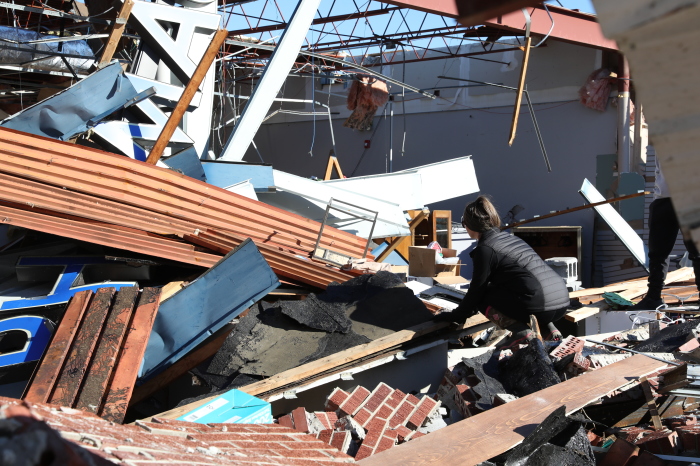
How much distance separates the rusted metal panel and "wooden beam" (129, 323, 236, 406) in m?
0.68

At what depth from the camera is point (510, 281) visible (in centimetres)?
468

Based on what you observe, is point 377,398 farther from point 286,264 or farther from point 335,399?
point 286,264

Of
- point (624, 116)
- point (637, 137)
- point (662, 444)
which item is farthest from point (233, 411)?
point (637, 137)

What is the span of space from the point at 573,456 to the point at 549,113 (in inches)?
475

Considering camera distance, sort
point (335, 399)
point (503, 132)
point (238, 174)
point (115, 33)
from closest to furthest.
A: point (335, 399)
point (115, 33)
point (238, 174)
point (503, 132)

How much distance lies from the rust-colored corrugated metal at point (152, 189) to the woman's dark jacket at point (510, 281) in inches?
92.1

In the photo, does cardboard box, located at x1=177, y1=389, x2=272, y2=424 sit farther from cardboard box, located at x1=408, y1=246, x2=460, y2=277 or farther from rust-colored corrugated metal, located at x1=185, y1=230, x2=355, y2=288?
cardboard box, located at x1=408, y1=246, x2=460, y2=277

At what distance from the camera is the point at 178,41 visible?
8500 mm

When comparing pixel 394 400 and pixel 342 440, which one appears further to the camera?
pixel 394 400

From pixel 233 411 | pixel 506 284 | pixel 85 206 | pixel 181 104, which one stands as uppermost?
pixel 181 104

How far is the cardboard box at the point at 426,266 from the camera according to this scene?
808 cm

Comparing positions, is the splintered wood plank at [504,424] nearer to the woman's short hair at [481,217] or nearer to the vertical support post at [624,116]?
the woman's short hair at [481,217]

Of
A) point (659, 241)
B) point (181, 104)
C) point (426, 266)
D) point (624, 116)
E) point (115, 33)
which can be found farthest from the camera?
point (624, 116)

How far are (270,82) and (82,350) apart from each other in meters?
5.94
